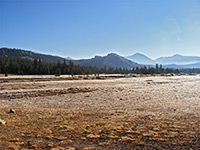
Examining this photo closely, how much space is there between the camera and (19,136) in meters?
7.52

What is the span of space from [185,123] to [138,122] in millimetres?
2566

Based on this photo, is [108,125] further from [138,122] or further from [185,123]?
[185,123]

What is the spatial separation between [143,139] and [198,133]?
8.87ft

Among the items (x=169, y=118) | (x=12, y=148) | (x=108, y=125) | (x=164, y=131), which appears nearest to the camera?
(x=12, y=148)

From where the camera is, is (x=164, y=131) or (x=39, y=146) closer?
(x=39, y=146)

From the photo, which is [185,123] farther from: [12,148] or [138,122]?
[12,148]

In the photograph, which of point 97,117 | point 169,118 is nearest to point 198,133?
point 169,118

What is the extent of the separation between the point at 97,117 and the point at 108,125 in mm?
1827

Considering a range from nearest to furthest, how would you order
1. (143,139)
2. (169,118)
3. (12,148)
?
(12,148) < (143,139) < (169,118)

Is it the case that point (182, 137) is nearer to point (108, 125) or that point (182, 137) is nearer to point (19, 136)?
point (108, 125)

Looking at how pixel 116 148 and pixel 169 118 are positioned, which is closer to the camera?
pixel 116 148

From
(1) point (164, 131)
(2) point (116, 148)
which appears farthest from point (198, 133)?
(2) point (116, 148)

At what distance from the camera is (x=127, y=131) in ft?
26.3

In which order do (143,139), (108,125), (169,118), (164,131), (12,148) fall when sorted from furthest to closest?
1. (169,118)
2. (108,125)
3. (164,131)
4. (143,139)
5. (12,148)
